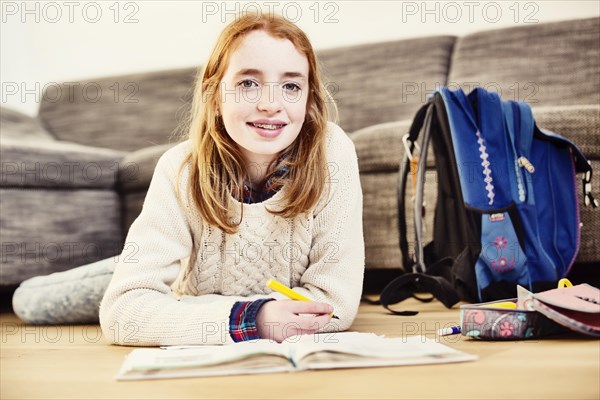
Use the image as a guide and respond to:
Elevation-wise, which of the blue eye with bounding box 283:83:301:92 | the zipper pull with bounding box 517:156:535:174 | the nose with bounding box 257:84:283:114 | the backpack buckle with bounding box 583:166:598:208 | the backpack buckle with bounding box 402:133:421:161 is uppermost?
the blue eye with bounding box 283:83:301:92

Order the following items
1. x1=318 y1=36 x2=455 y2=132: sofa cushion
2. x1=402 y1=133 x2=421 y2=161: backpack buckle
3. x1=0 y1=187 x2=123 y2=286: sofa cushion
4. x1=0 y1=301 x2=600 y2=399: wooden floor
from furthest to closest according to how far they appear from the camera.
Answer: x1=318 y1=36 x2=455 y2=132: sofa cushion → x1=0 y1=187 x2=123 y2=286: sofa cushion → x1=402 y1=133 x2=421 y2=161: backpack buckle → x1=0 y1=301 x2=600 y2=399: wooden floor

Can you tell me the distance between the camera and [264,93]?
1114 mm

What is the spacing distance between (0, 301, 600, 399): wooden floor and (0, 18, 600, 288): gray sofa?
69 cm

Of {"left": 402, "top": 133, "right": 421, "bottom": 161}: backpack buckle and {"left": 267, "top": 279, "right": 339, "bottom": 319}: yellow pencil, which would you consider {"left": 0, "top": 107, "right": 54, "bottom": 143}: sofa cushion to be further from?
{"left": 267, "top": 279, "right": 339, "bottom": 319}: yellow pencil

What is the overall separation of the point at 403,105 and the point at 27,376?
59.9 inches

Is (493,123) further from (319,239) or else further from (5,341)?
(5,341)

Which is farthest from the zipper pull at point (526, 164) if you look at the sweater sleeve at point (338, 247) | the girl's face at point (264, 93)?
the girl's face at point (264, 93)

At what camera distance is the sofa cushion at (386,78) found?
2.17 meters

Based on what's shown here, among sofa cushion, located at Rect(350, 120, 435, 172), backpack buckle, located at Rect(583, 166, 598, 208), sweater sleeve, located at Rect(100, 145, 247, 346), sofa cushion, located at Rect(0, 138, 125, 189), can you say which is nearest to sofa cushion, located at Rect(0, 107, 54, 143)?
sofa cushion, located at Rect(0, 138, 125, 189)

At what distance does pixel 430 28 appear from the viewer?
95.2 inches

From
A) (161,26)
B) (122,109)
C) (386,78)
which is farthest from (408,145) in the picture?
(161,26)

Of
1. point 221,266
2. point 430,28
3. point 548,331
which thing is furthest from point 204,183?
point 430,28

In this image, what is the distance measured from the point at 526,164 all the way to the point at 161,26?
1.79 metres

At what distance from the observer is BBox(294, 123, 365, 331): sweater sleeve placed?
113 cm
